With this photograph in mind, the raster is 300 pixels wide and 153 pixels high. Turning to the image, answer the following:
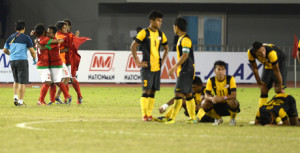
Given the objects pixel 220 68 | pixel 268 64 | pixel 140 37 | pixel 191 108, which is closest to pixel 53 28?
pixel 140 37

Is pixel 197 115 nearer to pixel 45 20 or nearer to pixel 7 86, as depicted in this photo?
pixel 7 86

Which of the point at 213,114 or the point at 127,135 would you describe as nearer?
the point at 127,135

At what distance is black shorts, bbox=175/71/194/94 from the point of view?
12.1 metres

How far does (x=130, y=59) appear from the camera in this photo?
2866 cm

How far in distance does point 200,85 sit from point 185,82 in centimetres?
90

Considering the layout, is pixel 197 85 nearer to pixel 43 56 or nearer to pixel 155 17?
pixel 155 17

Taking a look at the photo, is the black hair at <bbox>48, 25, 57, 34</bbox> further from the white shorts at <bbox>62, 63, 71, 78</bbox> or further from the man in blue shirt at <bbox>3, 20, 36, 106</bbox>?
the white shorts at <bbox>62, 63, 71, 78</bbox>

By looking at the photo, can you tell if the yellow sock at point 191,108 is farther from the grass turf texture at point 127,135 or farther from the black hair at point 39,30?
the black hair at point 39,30

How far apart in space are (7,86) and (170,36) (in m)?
13.5

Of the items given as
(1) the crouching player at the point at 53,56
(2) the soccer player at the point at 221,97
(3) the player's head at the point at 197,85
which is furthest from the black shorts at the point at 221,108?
(1) the crouching player at the point at 53,56

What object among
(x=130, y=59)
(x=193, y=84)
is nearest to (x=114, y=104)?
(x=193, y=84)

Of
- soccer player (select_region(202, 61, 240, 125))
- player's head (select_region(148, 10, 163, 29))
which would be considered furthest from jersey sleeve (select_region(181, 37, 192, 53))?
player's head (select_region(148, 10, 163, 29))

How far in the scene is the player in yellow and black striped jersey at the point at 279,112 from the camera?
11.8 meters

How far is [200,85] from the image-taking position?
12945 millimetres
